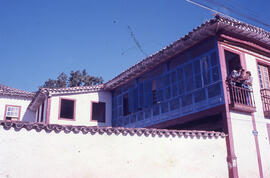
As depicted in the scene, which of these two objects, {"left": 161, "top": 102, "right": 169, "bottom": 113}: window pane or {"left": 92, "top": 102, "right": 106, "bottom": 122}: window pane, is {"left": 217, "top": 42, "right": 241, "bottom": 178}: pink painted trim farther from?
{"left": 92, "top": 102, "right": 106, "bottom": 122}: window pane

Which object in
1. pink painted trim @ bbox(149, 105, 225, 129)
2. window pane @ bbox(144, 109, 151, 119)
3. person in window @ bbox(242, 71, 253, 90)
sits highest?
person in window @ bbox(242, 71, 253, 90)

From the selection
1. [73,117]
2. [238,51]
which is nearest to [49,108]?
[73,117]

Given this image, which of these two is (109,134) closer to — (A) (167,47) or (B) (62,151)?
(B) (62,151)

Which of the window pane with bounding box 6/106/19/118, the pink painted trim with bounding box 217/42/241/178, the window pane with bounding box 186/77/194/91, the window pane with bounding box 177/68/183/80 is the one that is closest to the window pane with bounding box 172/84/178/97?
the window pane with bounding box 177/68/183/80

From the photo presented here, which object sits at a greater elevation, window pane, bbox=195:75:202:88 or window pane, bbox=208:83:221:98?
window pane, bbox=195:75:202:88

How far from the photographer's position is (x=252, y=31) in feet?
37.7

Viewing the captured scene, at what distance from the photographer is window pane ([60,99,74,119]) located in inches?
672

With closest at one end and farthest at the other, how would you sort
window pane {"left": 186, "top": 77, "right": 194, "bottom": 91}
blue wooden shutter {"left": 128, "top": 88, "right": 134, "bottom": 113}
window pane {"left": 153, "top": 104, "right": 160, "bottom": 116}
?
window pane {"left": 186, "top": 77, "right": 194, "bottom": 91} → window pane {"left": 153, "top": 104, "right": 160, "bottom": 116} → blue wooden shutter {"left": 128, "top": 88, "right": 134, "bottom": 113}

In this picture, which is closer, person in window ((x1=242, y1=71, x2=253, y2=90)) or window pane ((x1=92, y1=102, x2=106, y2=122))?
person in window ((x1=242, y1=71, x2=253, y2=90))

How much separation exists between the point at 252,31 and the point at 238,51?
951mm

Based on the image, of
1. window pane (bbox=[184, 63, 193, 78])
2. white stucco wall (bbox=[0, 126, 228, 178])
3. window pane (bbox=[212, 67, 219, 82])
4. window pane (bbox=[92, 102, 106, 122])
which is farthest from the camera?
window pane (bbox=[92, 102, 106, 122])

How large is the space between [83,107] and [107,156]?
9.33 m

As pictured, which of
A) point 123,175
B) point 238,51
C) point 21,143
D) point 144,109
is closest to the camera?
point 21,143

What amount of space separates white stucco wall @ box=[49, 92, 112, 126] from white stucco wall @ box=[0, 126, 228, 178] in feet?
28.6
